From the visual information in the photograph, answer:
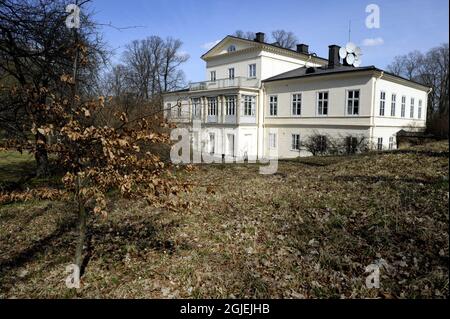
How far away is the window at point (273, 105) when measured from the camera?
3028cm

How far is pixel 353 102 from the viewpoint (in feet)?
80.1

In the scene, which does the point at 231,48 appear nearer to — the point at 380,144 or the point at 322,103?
the point at 322,103

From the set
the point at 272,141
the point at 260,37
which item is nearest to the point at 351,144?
the point at 272,141

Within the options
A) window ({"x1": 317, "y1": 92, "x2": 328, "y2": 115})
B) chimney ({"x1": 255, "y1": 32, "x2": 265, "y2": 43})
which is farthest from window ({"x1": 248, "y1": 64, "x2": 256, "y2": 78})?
window ({"x1": 317, "y1": 92, "x2": 328, "y2": 115})

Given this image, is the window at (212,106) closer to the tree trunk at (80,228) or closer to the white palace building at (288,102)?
the white palace building at (288,102)

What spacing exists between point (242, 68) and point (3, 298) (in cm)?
3094

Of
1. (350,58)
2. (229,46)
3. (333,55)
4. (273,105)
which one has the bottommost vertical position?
(273,105)

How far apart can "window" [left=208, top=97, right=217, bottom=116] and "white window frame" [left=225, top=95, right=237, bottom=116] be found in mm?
1664

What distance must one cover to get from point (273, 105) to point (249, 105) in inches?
88.7

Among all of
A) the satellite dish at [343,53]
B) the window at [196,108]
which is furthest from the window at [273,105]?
the window at [196,108]

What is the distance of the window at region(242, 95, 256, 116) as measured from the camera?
30.6 meters

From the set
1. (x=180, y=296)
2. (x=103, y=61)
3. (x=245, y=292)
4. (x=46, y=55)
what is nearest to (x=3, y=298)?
(x=180, y=296)

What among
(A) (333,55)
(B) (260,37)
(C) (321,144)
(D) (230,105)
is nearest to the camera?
(C) (321,144)
